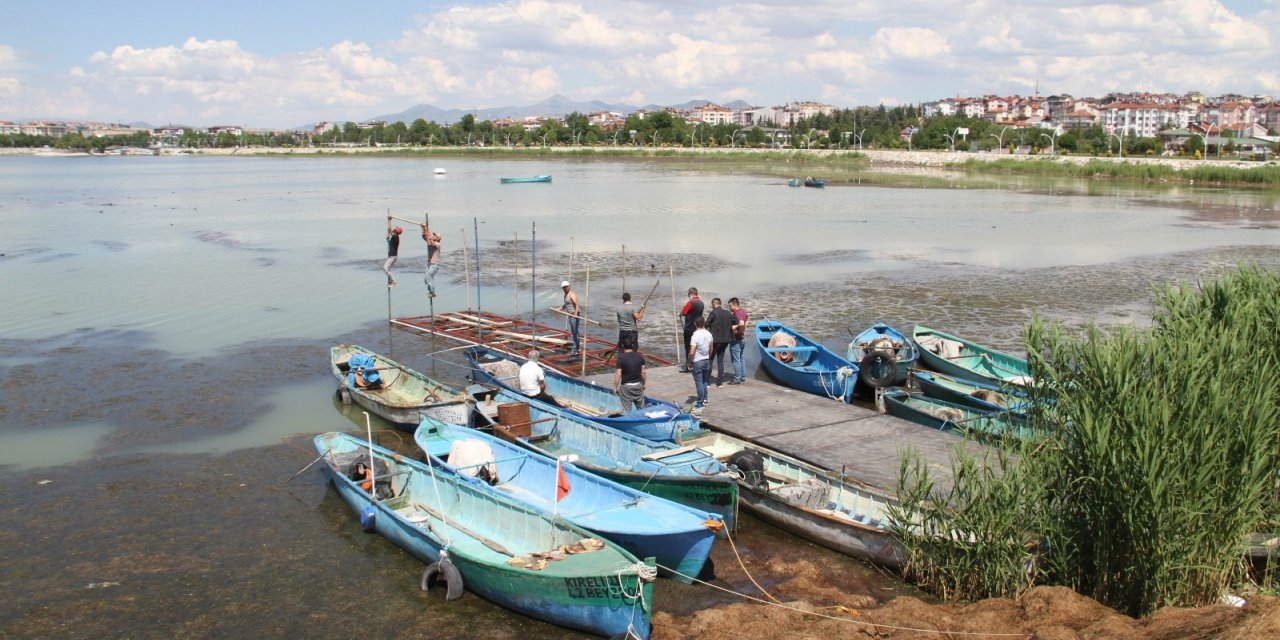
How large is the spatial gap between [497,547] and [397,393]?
7696 mm

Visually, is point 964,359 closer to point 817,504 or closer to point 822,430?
point 822,430

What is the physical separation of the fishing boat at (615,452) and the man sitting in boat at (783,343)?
5747 mm

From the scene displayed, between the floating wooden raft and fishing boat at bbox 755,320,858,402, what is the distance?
7.31ft

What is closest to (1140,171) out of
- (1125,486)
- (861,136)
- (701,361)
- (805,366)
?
(861,136)

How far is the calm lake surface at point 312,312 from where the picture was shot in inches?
423

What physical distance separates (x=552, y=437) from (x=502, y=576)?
16.0 ft

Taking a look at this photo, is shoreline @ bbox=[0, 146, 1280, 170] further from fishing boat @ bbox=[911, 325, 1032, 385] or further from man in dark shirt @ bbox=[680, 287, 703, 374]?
man in dark shirt @ bbox=[680, 287, 703, 374]

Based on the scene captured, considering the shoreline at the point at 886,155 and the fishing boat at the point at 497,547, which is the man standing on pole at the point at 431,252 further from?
the shoreline at the point at 886,155

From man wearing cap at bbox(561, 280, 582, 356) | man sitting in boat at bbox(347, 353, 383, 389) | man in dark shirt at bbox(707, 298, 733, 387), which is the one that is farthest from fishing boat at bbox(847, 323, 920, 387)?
man sitting in boat at bbox(347, 353, 383, 389)

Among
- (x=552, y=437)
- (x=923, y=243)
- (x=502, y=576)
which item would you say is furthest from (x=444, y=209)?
(x=502, y=576)

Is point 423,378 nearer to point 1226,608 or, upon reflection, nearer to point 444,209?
point 1226,608

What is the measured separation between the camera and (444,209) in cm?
5747

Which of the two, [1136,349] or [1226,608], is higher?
[1136,349]

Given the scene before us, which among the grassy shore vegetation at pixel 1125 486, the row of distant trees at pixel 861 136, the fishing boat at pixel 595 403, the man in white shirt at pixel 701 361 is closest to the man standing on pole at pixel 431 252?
the fishing boat at pixel 595 403
